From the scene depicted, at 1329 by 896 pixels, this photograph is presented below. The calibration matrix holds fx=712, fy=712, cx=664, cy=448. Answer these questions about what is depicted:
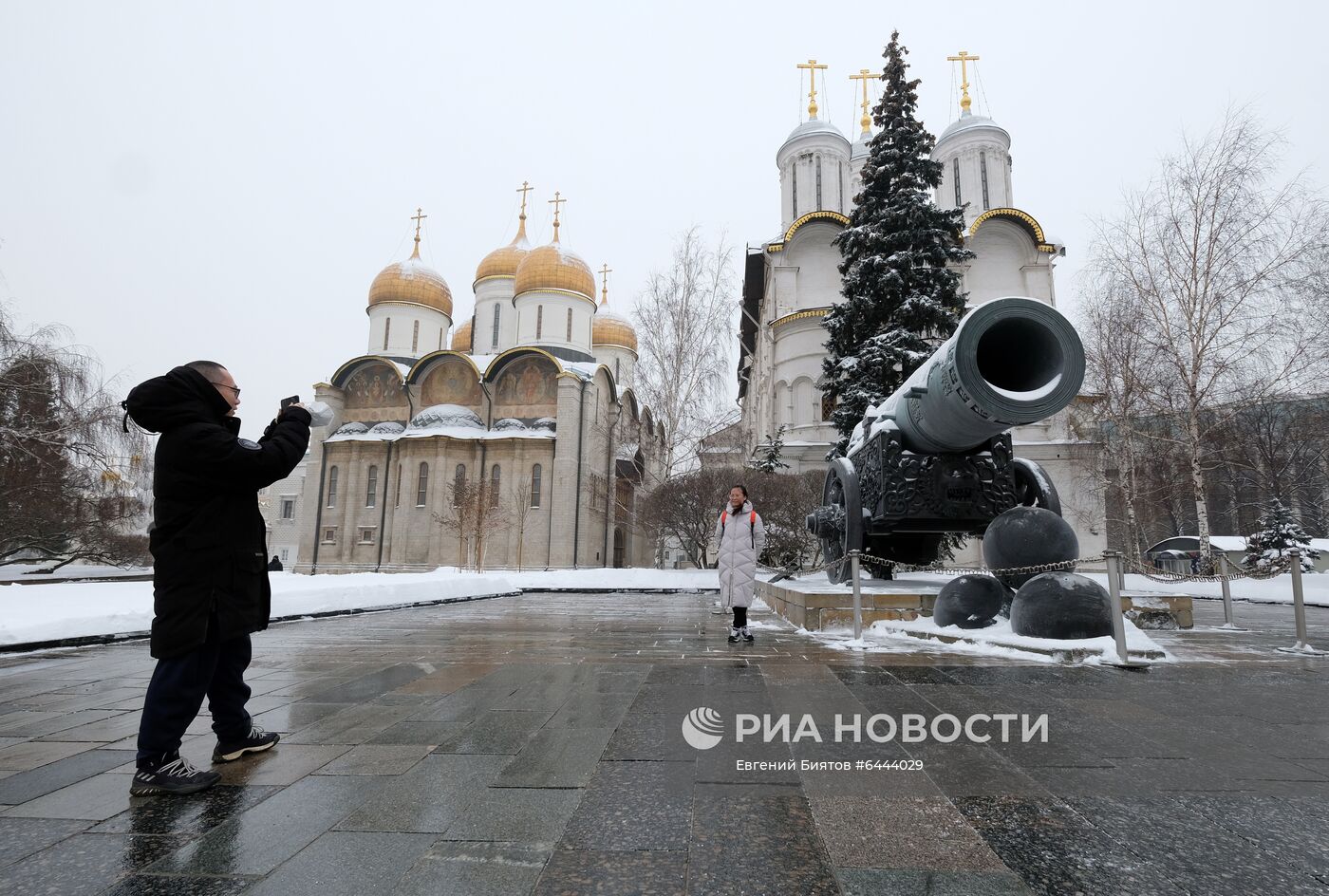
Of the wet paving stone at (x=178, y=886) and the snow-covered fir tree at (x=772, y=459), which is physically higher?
the snow-covered fir tree at (x=772, y=459)

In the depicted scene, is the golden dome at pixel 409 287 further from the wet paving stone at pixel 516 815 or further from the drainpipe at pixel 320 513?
the wet paving stone at pixel 516 815

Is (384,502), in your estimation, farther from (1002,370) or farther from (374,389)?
(1002,370)

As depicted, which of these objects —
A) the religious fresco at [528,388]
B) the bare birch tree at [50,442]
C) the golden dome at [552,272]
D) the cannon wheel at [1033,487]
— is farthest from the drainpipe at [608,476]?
the cannon wheel at [1033,487]

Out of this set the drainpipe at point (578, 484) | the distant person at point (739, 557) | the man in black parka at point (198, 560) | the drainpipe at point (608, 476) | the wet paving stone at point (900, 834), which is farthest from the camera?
the drainpipe at point (608, 476)

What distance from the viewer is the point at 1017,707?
359 centimetres

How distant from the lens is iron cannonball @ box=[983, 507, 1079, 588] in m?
5.95

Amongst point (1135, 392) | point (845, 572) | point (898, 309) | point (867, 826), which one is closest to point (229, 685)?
point (867, 826)

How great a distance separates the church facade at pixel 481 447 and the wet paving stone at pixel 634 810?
27.1 meters

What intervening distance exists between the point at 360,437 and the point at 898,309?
28.5 metres

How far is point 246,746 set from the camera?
9.52 ft

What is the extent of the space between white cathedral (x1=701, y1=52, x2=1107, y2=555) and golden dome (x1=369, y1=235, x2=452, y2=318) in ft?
61.9

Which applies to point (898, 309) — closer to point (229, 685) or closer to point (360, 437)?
point (229, 685)

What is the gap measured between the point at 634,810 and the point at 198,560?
1869mm

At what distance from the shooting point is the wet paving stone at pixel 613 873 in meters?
1.68
